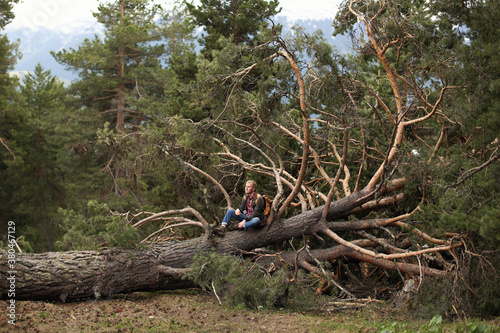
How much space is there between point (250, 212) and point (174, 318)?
96.8 inches

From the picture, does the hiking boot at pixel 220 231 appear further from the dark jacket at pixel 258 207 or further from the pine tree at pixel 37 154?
the pine tree at pixel 37 154

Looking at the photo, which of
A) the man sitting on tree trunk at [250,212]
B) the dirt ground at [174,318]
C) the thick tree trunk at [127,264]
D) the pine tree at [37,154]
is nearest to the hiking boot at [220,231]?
the man sitting on tree trunk at [250,212]

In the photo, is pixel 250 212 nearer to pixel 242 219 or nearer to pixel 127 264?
pixel 242 219

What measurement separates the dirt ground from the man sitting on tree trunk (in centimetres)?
140

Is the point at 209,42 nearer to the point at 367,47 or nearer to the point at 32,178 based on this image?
the point at 367,47

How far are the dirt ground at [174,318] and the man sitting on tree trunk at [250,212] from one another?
4.60ft

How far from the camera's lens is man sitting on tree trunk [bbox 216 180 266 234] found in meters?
7.14

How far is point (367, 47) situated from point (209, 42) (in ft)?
26.4

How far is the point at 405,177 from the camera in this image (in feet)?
22.4

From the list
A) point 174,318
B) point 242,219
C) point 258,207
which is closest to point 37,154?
point 242,219

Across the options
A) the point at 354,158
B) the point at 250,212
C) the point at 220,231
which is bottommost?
the point at 220,231

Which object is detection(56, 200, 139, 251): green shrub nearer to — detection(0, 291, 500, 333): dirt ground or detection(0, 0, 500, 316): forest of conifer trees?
detection(0, 0, 500, 316): forest of conifer trees

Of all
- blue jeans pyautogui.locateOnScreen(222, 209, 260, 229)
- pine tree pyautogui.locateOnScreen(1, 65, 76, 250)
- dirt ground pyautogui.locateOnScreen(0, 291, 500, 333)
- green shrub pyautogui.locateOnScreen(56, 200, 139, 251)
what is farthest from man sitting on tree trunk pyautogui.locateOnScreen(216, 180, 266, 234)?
pine tree pyautogui.locateOnScreen(1, 65, 76, 250)

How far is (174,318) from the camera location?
5.32 metres
